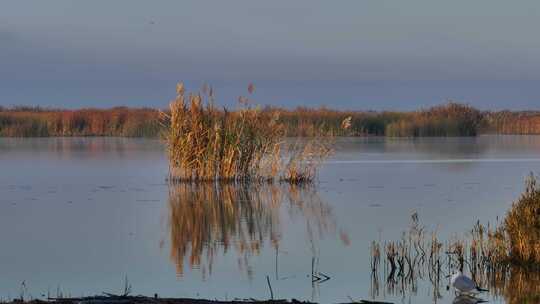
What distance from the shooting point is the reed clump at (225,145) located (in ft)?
49.9

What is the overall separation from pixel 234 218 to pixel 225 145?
4.09 meters

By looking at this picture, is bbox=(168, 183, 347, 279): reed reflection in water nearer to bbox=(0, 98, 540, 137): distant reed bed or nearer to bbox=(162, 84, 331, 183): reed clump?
bbox=(162, 84, 331, 183): reed clump

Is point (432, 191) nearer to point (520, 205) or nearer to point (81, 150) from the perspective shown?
point (520, 205)

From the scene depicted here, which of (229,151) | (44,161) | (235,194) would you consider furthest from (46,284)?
(44,161)

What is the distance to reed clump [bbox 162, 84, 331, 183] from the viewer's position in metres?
15.2

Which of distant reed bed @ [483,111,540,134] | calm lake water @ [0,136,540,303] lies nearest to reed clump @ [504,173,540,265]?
calm lake water @ [0,136,540,303]

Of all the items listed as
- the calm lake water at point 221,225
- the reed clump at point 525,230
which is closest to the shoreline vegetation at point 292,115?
the calm lake water at point 221,225

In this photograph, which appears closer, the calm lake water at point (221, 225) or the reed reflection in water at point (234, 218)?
the calm lake water at point (221, 225)

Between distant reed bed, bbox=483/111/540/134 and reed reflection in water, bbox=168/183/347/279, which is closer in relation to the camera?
reed reflection in water, bbox=168/183/347/279

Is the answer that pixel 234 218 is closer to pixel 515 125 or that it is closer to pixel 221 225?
pixel 221 225

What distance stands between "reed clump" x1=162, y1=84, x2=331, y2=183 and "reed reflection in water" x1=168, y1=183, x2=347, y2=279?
1.18ft

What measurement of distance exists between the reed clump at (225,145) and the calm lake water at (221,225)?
589mm

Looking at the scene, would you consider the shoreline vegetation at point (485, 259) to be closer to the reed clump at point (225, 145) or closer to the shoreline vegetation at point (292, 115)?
the reed clump at point (225, 145)

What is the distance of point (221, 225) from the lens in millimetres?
10797
